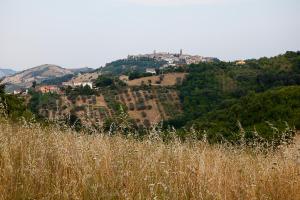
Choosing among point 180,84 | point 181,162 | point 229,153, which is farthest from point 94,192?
point 180,84

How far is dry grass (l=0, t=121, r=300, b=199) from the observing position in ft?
10.1

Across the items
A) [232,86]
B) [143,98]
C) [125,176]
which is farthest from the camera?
[143,98]

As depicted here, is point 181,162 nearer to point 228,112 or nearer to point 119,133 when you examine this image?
point 119,133

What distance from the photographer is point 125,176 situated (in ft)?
10.9

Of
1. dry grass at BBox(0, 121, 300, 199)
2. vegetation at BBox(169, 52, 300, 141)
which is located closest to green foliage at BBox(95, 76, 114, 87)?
vegetation at BBox(169, 52, 300, 141)

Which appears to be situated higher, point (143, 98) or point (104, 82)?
point (104, 82)

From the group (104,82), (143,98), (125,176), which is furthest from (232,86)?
(125,176)

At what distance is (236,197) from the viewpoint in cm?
327

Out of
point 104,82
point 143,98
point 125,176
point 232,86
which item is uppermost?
point 125,176

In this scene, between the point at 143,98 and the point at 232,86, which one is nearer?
the point at 232,86

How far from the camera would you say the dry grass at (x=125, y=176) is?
3.09 m

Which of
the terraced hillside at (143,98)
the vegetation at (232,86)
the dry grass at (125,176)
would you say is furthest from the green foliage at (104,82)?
the dry grass at (125,176)

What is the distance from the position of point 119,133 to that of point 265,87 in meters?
67.2

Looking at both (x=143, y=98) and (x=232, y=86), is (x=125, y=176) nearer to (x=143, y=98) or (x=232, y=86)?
(x=232, y=86)
